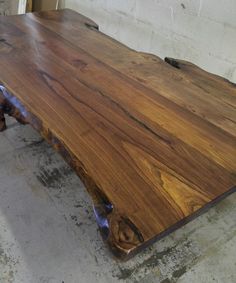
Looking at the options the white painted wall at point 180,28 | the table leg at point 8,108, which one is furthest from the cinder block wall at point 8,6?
the table leg at point 8,108

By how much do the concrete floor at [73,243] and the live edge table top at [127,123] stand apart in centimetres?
38

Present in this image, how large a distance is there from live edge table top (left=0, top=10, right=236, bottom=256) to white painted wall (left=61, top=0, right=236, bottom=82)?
0.33 m

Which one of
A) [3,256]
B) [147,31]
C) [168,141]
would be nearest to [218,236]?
[168,141]

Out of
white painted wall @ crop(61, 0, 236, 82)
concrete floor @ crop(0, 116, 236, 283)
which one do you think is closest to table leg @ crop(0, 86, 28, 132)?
concrete floor @ crop(0, 116, 236, 283)

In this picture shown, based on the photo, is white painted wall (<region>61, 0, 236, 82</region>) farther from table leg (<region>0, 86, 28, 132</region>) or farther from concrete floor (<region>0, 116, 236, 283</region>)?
table leg (<region>0, 86, 28, 132</region>)

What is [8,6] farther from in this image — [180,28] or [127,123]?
[127,123]

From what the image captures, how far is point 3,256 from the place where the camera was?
1.12 m

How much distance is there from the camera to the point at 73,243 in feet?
3.87

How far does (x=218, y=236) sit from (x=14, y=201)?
90 cm

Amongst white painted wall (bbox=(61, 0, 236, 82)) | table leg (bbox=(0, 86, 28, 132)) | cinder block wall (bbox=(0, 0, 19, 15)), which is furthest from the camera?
cinder block wall (bbox=(0, 0, 19, 15))

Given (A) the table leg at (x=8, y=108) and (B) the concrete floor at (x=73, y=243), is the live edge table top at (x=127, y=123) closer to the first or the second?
(A) the table leg at (x=8, y=108)

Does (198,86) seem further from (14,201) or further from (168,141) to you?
(14,201)

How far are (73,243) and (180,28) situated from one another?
4.41ft

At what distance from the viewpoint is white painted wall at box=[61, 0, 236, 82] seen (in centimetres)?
156
